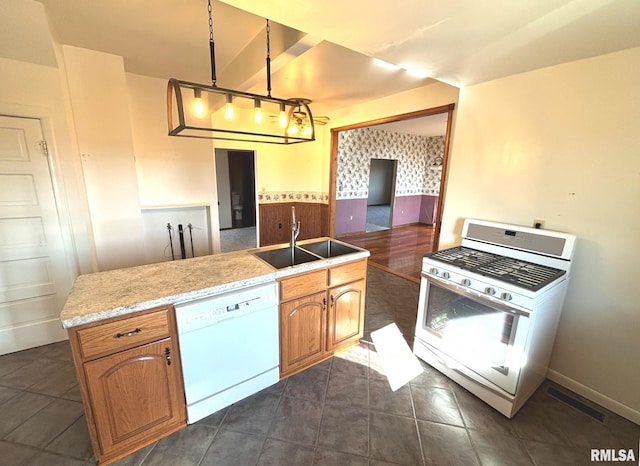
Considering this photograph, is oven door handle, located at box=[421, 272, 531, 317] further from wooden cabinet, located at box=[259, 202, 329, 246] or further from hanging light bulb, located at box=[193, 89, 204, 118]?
wooden cabinet, located at box=[259, 202, 329, 246]

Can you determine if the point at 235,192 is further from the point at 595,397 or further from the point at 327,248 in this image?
the point at 595,397

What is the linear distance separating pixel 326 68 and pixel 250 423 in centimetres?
328

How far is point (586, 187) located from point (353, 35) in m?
1.87

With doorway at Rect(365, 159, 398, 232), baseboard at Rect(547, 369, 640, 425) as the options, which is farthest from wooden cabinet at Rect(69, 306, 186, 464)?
doorway at Rect(365, 159, 398, 232)

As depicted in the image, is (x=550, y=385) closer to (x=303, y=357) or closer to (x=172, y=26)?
(x=303, y=357)

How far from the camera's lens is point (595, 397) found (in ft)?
6.17

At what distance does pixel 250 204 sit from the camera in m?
7.52

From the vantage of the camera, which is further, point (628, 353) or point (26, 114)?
point (26, 114)

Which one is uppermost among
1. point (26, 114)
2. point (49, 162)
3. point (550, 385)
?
point (26, 114)

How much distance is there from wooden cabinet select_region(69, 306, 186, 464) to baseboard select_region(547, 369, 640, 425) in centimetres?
271

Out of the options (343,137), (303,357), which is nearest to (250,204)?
(343,137)

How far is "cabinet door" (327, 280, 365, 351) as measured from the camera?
2.13 m

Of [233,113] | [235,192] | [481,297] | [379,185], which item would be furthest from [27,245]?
[379,185]

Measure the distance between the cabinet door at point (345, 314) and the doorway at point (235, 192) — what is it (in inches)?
182
